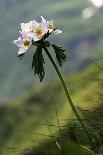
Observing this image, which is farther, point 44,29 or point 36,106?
point 36,106

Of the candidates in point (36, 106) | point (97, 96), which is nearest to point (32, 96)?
point (36, 106)

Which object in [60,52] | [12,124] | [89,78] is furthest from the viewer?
[12,124]

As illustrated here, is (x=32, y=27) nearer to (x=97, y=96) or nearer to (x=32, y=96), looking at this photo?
(x=97, y=96)

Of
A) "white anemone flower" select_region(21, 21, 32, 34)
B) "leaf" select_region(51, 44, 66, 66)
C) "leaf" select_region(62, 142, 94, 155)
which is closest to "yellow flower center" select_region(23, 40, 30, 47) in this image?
"white anemone flower" select_region(21, 21, 32, 34)

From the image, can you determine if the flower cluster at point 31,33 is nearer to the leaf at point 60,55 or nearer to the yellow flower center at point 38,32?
the yellow flower center at point 38,32

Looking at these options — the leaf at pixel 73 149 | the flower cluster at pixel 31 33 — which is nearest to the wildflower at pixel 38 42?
the flower cluster at pixel 31 33

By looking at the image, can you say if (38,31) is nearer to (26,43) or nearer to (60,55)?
(26,43)

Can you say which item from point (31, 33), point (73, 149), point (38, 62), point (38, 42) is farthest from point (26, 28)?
point (73, 149)

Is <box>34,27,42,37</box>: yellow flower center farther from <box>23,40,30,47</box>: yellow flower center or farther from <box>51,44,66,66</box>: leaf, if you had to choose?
<box>51,44,66,66</box>: leaf
